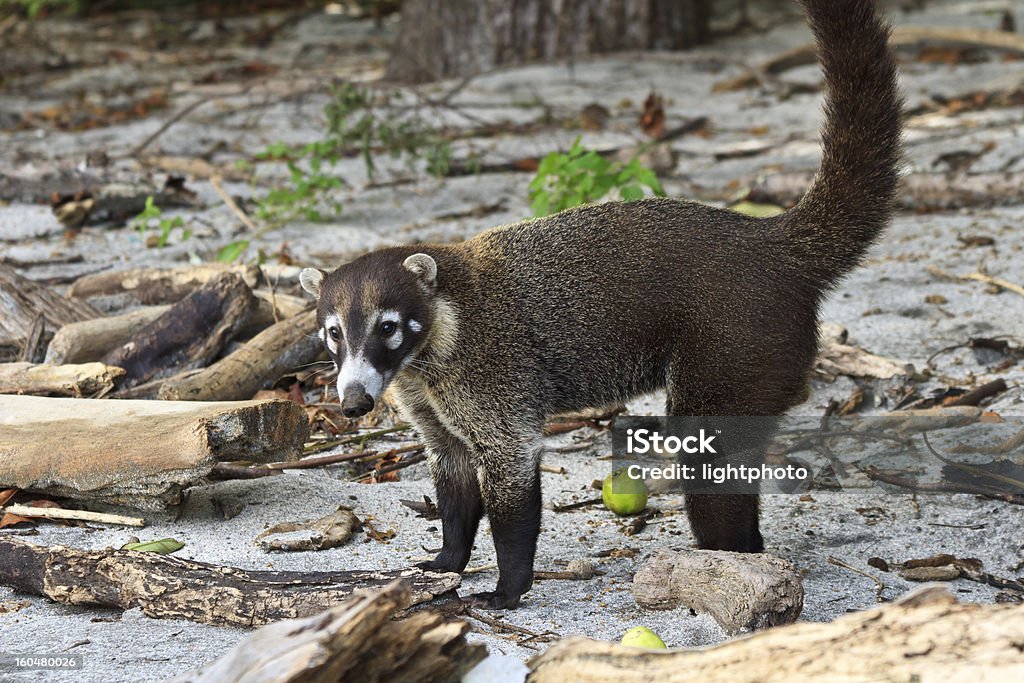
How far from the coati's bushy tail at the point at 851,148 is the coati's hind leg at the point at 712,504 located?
53cm

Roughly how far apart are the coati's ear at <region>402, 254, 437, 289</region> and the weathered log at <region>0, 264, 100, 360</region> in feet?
7.63

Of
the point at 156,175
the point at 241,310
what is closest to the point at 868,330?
the point at 241,310

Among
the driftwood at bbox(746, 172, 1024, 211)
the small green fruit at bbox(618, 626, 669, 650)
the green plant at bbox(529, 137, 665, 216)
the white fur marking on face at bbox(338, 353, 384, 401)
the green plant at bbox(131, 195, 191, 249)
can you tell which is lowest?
the small green fruit at bbox(618, 626, 669, 650)

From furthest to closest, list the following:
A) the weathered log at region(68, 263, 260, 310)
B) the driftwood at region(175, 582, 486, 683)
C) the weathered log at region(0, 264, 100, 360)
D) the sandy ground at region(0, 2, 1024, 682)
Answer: the weathered log at region(68, 263, 260, 310)
the weathered log at region(0, 264, 100, 360)
the sandy ground at region(0, 2, 1024, 682)
the driftwood at region(175, 582, 486, 683)

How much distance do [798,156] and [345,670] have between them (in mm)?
6328

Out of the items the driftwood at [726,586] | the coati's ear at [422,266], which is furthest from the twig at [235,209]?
the driftwood at [726,586]

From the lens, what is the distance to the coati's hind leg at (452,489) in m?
3.98

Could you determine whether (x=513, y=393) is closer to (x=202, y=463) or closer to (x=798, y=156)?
(x=202, y=463)

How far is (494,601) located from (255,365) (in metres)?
1.80

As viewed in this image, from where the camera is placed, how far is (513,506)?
12.5 feet

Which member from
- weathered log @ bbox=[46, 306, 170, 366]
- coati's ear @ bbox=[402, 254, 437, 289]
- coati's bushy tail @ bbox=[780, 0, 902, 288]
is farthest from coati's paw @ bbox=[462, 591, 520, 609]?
weathered log @ bbox=[46, 306, 170, 366]

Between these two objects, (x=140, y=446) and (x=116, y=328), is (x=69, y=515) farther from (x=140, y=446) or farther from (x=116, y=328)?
(x=116, y=328)

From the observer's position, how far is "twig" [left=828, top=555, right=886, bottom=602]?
141 inches

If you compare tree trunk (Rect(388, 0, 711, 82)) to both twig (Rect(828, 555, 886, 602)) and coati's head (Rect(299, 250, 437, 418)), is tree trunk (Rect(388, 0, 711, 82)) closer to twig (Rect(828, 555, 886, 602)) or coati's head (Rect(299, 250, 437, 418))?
coati's head (Rect(299, 250, 437, 418))
